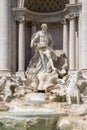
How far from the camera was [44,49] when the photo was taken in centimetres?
2367

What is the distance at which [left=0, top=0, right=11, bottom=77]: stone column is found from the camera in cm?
2470

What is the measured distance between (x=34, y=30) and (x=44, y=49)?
3.39 meters

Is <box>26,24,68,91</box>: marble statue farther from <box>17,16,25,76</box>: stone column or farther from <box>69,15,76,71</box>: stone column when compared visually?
<box>17,16,25,76</box>: stone column

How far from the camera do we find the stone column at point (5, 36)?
24.7 meters

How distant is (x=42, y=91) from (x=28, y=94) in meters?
1.30

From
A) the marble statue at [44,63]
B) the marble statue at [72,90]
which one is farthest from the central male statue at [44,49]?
the marble statue at [72,90]

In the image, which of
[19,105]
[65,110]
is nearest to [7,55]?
[19,105]

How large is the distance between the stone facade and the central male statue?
5.17 feet

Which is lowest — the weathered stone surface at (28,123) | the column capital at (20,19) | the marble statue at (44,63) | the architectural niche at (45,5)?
the weathered stone surface at (28,123)

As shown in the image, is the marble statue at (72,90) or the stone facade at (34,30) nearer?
the marble statue at (72,90)

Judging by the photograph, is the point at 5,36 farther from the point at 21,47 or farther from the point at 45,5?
the point at 45,5

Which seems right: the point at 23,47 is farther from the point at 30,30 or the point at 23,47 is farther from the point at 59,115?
the point at 59,115

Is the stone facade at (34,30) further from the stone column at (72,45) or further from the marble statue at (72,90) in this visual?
the marble statue at (72,90)

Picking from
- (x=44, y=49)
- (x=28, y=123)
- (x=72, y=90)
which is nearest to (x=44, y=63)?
(x=44, y=49)
